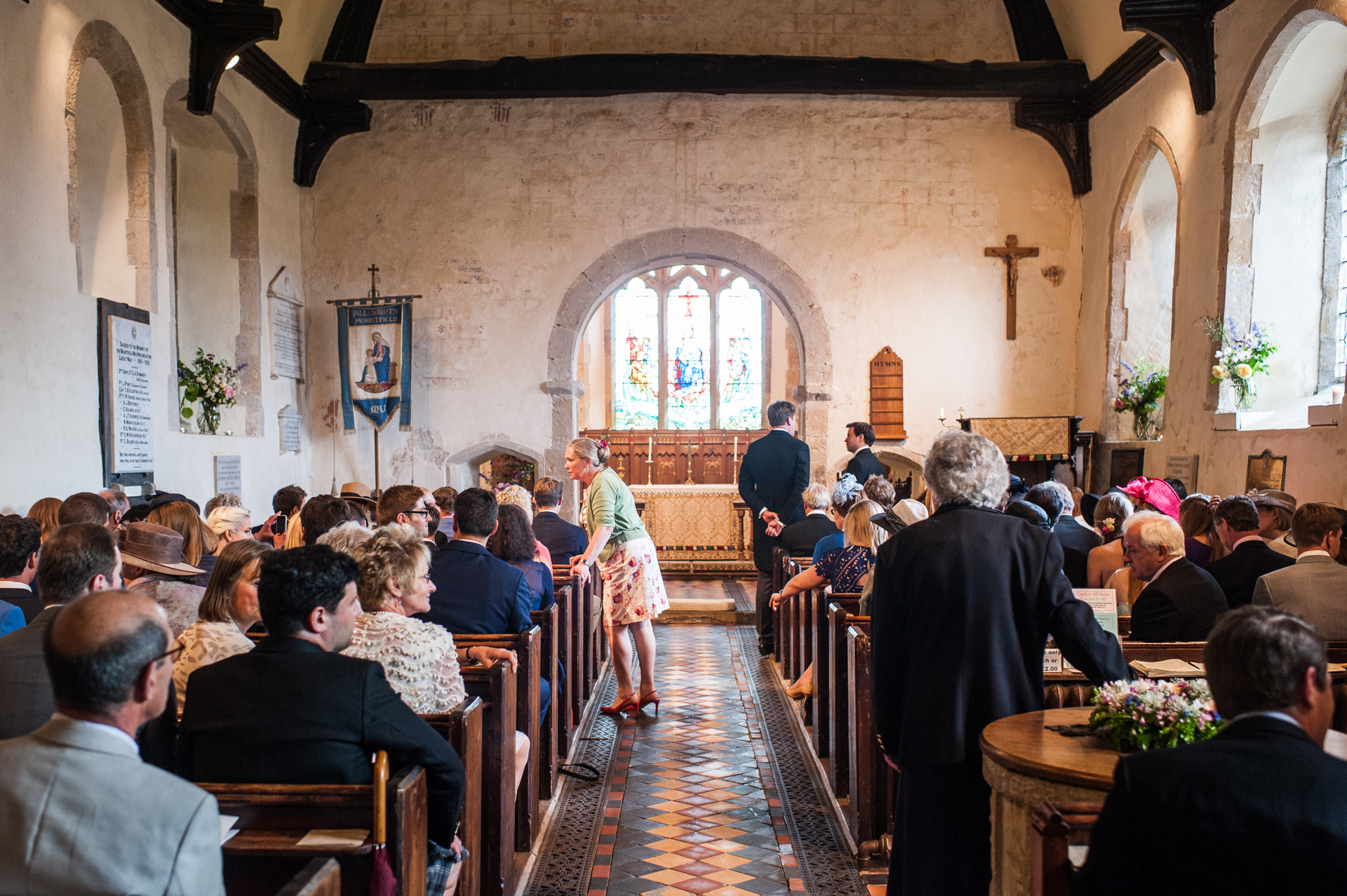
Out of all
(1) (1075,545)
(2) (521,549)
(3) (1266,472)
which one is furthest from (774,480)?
(3) (1266,472)

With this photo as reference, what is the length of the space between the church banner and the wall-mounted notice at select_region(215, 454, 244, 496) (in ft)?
4.95

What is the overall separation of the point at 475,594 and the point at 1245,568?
2.85 m

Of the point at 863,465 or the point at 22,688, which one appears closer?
the point at 22,688

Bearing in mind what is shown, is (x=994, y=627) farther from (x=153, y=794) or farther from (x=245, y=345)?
(x=245, y=345)

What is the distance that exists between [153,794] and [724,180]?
9.07 m

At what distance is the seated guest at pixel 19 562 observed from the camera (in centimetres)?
307

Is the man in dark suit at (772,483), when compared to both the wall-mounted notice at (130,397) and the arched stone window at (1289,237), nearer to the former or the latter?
the arched stone window at (1289,237)

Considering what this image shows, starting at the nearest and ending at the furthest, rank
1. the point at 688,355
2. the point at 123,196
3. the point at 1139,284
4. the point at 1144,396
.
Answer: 1. the point at 123,196
2. the point at 1144,396
3. the point at 1139,284
4. the point at 688,355

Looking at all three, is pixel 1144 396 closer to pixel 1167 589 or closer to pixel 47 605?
pixel 1167 589

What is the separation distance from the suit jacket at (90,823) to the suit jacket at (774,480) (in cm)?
565

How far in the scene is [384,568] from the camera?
9.30 feet

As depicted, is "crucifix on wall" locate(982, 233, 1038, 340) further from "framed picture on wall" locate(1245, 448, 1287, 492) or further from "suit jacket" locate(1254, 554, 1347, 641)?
"suit jacket" locate(1254, 554, 1347, 641)

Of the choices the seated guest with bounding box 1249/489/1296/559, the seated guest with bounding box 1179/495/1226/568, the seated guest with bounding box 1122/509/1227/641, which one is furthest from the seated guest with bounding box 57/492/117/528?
the seated guest with bounding box 1249/489/1296/559

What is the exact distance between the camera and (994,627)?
2.36 metres
